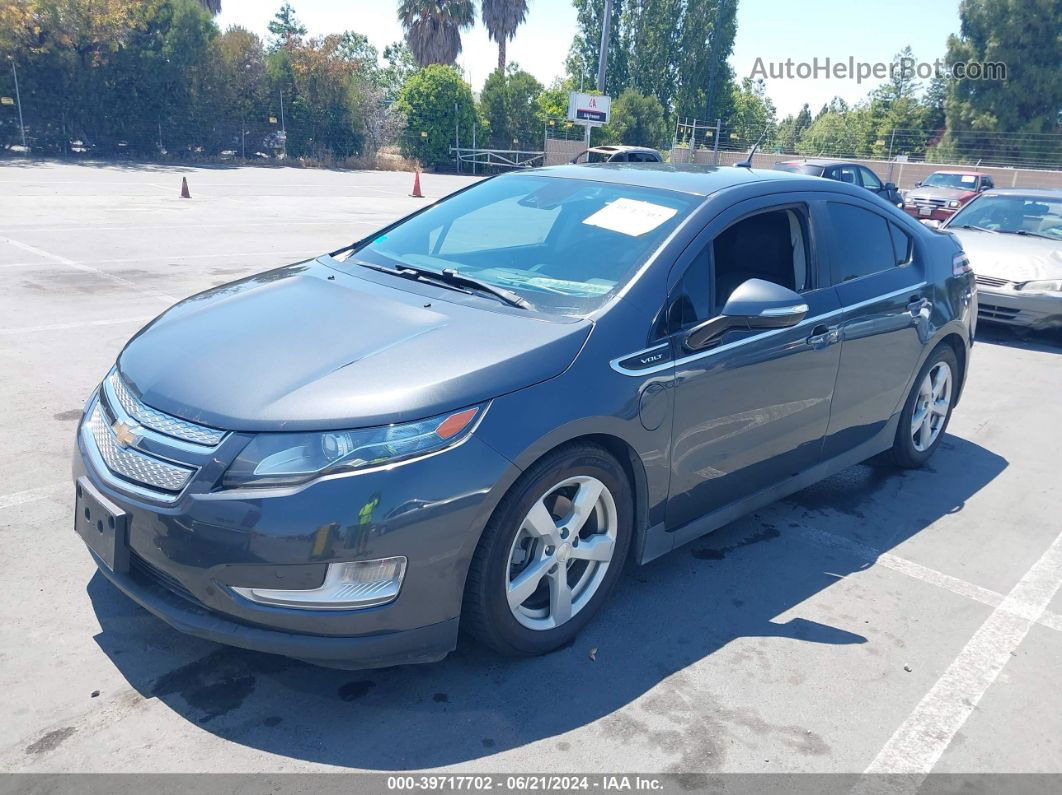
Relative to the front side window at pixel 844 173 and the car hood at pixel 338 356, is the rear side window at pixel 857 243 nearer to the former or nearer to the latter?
the car hood at pixel 338 356

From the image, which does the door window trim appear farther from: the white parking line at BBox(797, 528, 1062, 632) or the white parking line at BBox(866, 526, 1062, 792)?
the white parking line at BBox(866, 526, 1062, 792)

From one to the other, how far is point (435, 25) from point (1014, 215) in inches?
1702

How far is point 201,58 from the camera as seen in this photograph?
33.6 meters

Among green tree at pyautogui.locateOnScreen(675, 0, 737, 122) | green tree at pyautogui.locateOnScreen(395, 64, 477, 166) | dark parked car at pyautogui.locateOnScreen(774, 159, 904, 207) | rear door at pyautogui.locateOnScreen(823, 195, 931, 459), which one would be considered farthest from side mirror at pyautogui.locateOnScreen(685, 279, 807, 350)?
green tree at pyautogui.locateOnScreen(675, 0, 737, 122)

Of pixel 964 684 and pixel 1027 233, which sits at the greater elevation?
pixel 1027 233

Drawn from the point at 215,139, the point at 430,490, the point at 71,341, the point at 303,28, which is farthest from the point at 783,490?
the point at 303,28

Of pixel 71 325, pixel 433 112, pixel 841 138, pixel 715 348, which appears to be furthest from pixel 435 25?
pixel 715 348

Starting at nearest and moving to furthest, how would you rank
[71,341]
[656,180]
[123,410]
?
[123,410] < [656,180] < [71,341]

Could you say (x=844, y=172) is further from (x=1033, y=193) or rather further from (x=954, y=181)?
(x=954, y=181)

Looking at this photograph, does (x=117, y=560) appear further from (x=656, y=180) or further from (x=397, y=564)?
(x=656, y=180)

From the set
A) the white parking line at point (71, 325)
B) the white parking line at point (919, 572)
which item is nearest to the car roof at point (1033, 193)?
the white parking line at point (919, 572)

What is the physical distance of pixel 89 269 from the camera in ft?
31.4

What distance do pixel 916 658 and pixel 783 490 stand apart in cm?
101

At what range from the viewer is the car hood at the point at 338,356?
105 inches
